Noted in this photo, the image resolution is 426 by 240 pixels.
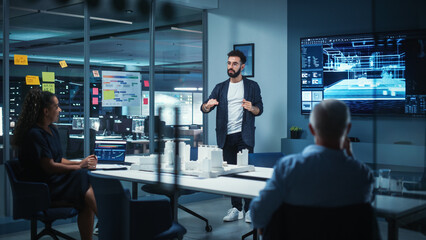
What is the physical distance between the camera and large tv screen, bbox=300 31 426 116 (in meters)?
5.23

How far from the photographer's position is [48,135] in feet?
12.1

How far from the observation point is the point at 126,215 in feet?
9.56

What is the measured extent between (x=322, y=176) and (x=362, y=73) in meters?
3.91

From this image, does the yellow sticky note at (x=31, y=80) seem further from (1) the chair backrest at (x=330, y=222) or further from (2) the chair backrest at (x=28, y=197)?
(1) the chair backrest at (x=330, y=222)

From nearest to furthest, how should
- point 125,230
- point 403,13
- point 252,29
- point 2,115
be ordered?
point 125,230 < point 403,13 < point 2,115 < point 252,29

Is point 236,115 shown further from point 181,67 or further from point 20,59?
point 20,59

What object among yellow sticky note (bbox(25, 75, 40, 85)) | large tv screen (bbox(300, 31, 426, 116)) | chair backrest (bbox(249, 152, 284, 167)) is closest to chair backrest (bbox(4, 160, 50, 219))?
chair backrest (bbox(249, 152, 284, 167))

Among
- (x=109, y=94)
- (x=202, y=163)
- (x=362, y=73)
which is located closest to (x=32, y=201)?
(x=202, y=163)

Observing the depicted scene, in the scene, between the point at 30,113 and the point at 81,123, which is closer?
the point at 30,113

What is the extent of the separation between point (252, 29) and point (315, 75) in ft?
Result: 4.04

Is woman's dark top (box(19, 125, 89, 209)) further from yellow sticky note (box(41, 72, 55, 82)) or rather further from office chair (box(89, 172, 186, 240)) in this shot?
yellow sticky note (box(41, 72, 55, 82))

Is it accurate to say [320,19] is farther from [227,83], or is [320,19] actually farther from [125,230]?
[125,230]

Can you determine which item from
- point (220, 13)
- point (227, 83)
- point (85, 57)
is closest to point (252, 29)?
point (220, 13)

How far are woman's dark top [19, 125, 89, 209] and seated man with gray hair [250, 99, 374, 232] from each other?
203cm
